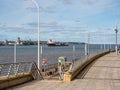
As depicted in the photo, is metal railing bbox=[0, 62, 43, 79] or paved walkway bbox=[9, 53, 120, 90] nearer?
paved walkway bbox=[9, 53, 120, 90]

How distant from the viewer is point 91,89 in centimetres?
2075

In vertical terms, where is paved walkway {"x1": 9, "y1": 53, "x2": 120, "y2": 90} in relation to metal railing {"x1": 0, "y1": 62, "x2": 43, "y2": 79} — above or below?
below

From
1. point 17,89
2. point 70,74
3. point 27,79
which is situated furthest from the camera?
point 70,74

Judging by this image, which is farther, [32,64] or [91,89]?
[32,64]

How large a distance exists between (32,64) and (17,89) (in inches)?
262

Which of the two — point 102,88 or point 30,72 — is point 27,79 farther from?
point 102,88

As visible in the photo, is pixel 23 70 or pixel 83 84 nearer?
pixel 83 84

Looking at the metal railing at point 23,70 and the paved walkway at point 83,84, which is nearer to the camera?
the paved walkway at point 83,84

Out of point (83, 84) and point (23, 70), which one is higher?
point (23, 70)

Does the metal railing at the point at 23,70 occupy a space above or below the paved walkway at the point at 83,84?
above

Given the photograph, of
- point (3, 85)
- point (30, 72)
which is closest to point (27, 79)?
point (30, 72)

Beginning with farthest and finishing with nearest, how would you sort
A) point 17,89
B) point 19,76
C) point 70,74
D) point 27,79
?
point 70,74, point 27,79, point 19,76, point 17,89

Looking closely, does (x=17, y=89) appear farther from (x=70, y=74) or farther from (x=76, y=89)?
(x=70, y=74)

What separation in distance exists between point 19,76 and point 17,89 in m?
3.23
